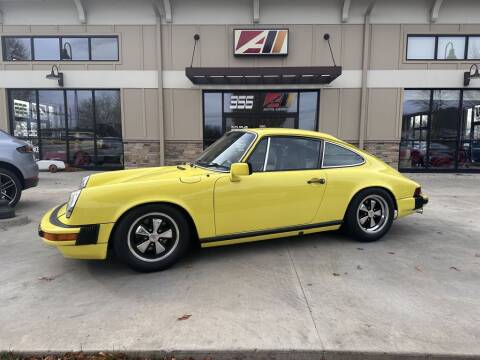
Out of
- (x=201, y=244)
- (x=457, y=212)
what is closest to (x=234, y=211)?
(x=201, y=244)

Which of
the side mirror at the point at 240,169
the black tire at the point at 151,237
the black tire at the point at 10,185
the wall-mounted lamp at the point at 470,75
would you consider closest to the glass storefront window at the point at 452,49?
the wall-mounted lamp at the point at 470,75

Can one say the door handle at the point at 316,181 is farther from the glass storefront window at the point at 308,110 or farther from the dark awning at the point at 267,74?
the glass storefront window at the point at 308,110

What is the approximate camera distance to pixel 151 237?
3463mm

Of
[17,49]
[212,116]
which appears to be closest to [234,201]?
[212,116]

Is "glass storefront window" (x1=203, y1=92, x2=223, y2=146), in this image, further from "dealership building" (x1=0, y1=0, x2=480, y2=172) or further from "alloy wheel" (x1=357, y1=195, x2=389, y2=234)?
"alloy wheel" (x1=357, y1=195, x2=389, y2=234)

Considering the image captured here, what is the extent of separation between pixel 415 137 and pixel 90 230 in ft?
39.5

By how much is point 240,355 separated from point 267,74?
9.72 m

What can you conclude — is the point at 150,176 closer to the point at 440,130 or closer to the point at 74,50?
the point at 74,50

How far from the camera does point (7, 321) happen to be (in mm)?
2643

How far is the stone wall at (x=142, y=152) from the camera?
12.3 meters

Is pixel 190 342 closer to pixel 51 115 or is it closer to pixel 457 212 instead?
pixel 457 212

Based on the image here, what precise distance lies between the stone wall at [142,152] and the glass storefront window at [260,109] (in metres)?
1.84


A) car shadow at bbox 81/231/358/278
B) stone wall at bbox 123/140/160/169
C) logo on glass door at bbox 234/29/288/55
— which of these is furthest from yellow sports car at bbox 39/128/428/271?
stone wall at bbox 123/140/160/169

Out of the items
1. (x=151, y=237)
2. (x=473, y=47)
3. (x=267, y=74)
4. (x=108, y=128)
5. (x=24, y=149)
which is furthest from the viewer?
(x=108, y=128)
